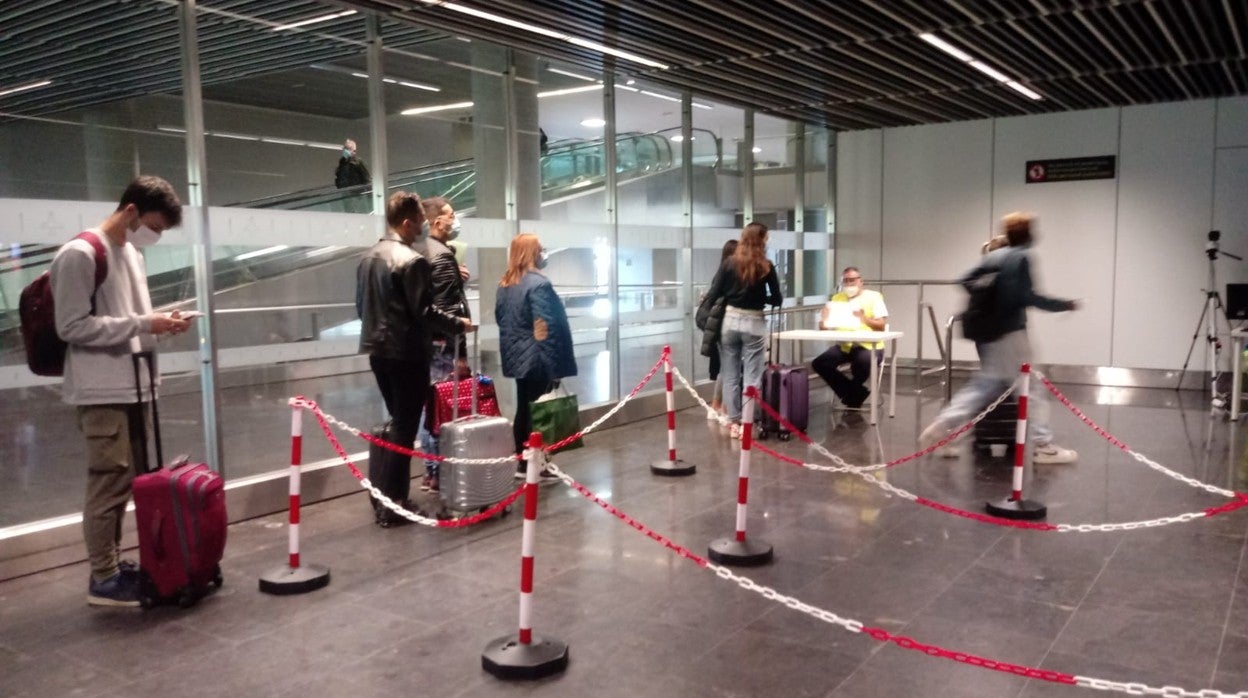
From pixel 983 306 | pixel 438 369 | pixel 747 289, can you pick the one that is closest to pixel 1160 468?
pixel 983 306

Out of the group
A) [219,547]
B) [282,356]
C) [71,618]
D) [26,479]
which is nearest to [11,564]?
[71,618]

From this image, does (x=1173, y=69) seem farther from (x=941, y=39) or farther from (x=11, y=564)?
(x=11, y=564)

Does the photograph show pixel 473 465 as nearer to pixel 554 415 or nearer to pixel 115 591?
pixel 554 415

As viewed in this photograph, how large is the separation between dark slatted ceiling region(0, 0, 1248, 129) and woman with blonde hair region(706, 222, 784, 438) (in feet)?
5.66

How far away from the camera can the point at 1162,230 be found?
36.3 ft

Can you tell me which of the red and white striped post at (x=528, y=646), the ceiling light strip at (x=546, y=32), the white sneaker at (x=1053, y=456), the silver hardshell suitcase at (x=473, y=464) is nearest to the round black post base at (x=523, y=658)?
the red and white striped post at (x=528, y=646)

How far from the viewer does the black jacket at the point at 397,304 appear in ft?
16.7

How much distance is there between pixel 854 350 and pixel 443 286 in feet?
16.7

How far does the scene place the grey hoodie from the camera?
385cm

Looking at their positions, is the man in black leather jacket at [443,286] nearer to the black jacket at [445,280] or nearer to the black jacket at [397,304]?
the black jacket at [445,280]

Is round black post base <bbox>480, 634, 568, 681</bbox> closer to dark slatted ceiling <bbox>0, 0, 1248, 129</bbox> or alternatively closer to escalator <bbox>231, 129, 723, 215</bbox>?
dark slatted ceiling <bbox>0, 0, 1248, 129</bbox>

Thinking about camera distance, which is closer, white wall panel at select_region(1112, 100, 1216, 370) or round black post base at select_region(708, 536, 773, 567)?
round black post base at select_region(708, 536, 773, 567)

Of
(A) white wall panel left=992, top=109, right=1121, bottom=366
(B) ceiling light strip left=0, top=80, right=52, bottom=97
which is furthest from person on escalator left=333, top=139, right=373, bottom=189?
(A) white wall panel left=992, top=109, right=1121, bottom=366

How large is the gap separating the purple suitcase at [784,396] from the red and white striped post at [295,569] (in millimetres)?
4556
